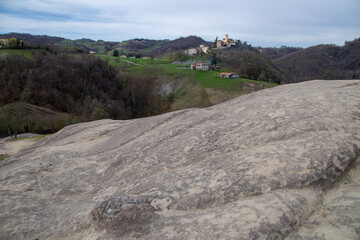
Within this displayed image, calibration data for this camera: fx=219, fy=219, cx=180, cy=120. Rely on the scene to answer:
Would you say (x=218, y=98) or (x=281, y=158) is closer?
(x=281, y=158)

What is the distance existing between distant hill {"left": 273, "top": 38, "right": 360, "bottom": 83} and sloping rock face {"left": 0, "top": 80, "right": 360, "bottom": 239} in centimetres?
13503

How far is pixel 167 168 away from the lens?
893 cm

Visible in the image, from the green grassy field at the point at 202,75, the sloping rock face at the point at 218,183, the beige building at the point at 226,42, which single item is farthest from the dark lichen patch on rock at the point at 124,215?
the beige building at the point at 226,42

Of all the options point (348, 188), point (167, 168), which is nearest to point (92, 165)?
point (167, 168)

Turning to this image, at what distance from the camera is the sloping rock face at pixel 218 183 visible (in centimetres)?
556

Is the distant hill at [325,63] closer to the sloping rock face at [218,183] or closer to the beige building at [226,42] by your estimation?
the beige building at [226,42]

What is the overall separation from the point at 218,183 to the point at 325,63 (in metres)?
179

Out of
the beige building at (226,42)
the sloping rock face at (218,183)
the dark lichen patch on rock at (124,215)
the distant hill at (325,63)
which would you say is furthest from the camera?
the beige building at (226,42)

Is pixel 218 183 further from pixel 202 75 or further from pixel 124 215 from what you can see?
pixel 202 75

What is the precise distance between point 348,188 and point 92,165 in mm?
10940

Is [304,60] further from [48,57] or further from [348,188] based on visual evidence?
[348,188]

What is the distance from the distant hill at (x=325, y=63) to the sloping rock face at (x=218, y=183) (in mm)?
135026

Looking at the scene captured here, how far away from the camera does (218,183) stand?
696 centimetres

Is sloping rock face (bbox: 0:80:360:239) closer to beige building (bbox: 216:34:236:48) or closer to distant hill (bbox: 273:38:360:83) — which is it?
distant hill (bbox: 273:38:360:83)
